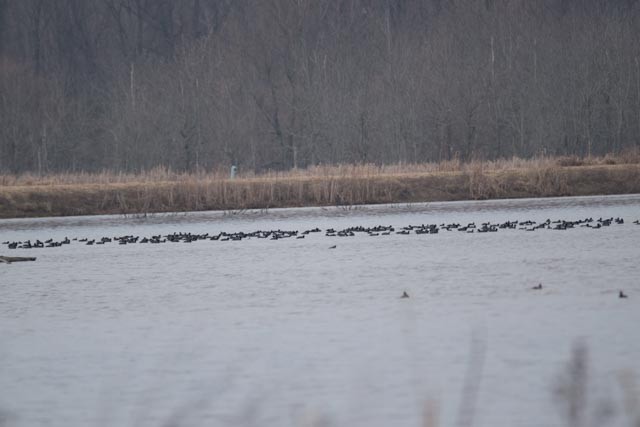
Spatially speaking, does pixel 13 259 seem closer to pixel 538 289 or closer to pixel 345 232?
pixel 345 232

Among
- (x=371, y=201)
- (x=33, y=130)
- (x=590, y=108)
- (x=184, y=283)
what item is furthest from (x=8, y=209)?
(x=590, y=108)

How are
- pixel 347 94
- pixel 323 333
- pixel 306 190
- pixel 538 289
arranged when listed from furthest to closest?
pixel 347 94 < pixel 306 190 < pixel 538 289 < pixel 323 333

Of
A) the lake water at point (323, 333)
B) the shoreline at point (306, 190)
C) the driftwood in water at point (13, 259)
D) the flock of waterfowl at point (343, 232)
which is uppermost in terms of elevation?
the shoreline at point (306, 190)

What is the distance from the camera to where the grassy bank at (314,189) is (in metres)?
35.2

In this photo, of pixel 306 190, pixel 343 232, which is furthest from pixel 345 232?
pixel 306 190

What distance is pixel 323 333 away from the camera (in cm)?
1188

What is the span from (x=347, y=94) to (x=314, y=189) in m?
19.9

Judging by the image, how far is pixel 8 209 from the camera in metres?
34.9

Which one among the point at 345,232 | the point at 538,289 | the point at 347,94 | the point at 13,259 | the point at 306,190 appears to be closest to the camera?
the point at 538,289

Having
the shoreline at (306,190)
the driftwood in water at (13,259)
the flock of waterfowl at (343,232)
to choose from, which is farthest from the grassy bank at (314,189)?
the driftwood in water at (13,259)

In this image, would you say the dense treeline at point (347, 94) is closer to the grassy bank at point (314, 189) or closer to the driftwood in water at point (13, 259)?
the grassy bank at point (314, 189)

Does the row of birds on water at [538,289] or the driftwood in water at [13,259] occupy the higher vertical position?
the driftwood in water at [13,259]

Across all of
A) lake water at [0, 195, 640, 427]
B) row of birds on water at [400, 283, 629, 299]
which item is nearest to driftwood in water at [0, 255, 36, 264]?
lake water at [0, 195, 640, 427]

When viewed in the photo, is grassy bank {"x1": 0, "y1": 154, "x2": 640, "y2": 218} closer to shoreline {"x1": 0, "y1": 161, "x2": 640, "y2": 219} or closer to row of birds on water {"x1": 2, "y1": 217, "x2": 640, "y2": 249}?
shoreline {"x1": 0, "y1": 161, "x2": 640, "y2": 219}
